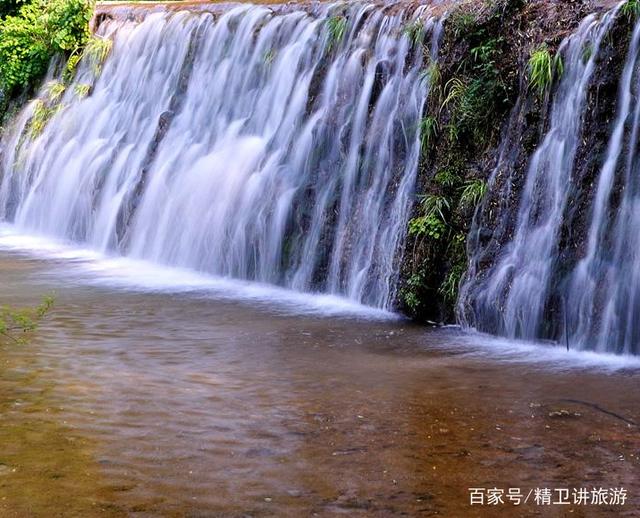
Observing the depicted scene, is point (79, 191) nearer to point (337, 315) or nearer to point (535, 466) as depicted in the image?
point (337, 315)

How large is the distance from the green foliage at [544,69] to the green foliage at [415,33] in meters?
1.58

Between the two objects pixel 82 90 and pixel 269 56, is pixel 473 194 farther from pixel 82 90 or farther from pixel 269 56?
pixel 82 90

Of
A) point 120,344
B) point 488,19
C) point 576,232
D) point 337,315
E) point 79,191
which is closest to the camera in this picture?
point 120,344

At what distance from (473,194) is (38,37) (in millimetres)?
10283

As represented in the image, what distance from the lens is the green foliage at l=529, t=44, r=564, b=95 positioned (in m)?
8.49

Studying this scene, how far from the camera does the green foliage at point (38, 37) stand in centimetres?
1622

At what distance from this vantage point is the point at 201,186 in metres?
11.4

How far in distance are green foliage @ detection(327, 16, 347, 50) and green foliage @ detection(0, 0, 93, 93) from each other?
624 centimetres

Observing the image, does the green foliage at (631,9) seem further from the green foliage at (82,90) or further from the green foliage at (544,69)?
the green foliage at (82,90)

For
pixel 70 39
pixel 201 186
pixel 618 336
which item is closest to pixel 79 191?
pixel 201 186

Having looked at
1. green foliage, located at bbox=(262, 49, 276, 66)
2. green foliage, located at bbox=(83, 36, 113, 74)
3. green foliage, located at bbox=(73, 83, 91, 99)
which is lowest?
green foliage, located at bbox=(73, 83, 91, 99)

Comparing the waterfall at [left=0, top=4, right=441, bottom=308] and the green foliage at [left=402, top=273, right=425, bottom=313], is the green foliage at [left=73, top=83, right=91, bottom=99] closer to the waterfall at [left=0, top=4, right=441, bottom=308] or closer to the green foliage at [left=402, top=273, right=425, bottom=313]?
the waterfall at [left=0, top=4, right=441, bottom=308]

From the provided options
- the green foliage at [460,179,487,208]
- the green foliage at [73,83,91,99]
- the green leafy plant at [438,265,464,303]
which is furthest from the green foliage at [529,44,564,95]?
the green foliage at [73,83,91,99]

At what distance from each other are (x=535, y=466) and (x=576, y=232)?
11.1ft
